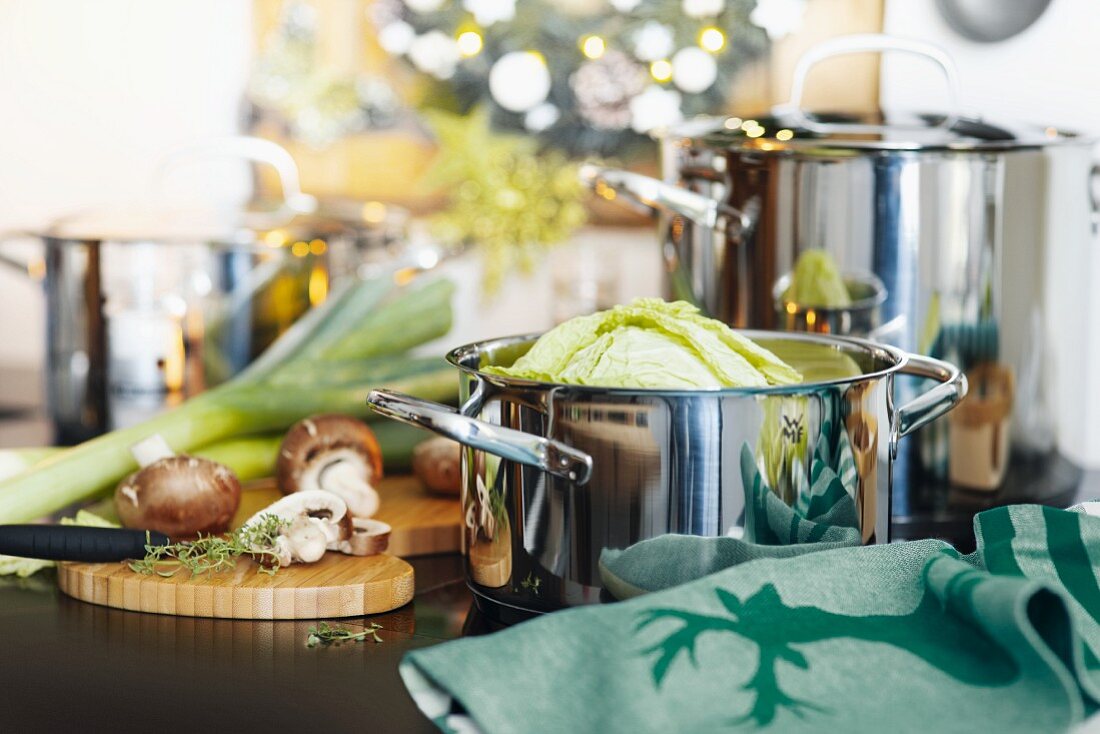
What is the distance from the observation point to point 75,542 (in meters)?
0.79

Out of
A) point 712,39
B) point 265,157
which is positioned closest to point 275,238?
point 265,157

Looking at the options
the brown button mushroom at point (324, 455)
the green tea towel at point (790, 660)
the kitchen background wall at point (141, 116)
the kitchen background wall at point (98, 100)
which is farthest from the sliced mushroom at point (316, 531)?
the kitchen background wall at point (98, 100)

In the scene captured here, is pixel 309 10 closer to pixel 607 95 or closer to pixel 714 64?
pixel 607 95

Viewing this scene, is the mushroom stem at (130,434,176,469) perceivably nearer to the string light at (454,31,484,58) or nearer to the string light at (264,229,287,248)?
the string light at (264,229,287,248)

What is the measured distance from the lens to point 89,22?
1.97 metres

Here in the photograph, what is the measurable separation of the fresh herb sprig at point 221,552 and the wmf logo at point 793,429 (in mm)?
318

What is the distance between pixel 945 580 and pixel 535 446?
21cm

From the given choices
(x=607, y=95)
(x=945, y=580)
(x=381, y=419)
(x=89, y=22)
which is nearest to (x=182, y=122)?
(x=89, y=22)

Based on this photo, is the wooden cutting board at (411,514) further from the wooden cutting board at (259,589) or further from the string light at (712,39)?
the string light at (712,39)

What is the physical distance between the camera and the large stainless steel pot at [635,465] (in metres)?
0.65

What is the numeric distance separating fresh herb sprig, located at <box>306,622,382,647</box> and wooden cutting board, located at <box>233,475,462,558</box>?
0.42 feet

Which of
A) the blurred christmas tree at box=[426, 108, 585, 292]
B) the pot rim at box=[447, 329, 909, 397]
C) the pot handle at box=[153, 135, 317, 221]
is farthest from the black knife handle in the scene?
the blurred christmas tree at box=[426, 108, 585, 292]

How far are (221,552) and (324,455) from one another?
172 millimetres

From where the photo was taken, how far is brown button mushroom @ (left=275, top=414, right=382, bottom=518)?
0.94 m
